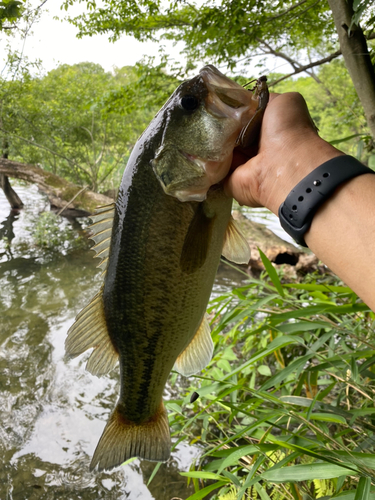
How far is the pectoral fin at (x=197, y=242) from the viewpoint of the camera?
139 cm

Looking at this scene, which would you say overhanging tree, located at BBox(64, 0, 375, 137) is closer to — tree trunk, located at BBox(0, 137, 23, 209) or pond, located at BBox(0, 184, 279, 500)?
pond, located at BBox(0, 184, 279, 500)

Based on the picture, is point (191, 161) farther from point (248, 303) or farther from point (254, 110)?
point (248, 303)

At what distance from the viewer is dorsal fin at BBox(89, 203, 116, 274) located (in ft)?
5.11

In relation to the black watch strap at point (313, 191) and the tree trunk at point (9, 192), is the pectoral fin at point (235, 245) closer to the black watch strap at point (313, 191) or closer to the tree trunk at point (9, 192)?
the black watch strap at point (313, 191)

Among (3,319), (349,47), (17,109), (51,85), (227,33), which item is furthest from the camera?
(51,85)

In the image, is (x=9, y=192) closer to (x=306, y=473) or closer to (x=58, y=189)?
(x=58, y=189)

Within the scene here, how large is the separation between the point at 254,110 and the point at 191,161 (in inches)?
11.6

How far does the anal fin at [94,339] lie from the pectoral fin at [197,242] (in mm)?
424

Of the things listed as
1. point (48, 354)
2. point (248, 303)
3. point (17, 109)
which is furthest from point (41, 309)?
point (17, 109)

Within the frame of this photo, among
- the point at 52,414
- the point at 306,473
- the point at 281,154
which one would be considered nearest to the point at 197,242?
the point at 281,154

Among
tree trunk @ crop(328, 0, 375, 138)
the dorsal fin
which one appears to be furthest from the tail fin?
tree trunk @ crop(328, 0, 375, 138)

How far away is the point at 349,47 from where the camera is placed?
238 centimetres

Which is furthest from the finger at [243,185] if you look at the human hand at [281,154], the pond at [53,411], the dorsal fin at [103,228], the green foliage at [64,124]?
the green foliage at [64,124]

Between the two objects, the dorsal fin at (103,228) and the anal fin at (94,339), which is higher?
the dorsal fin at (103,228)
